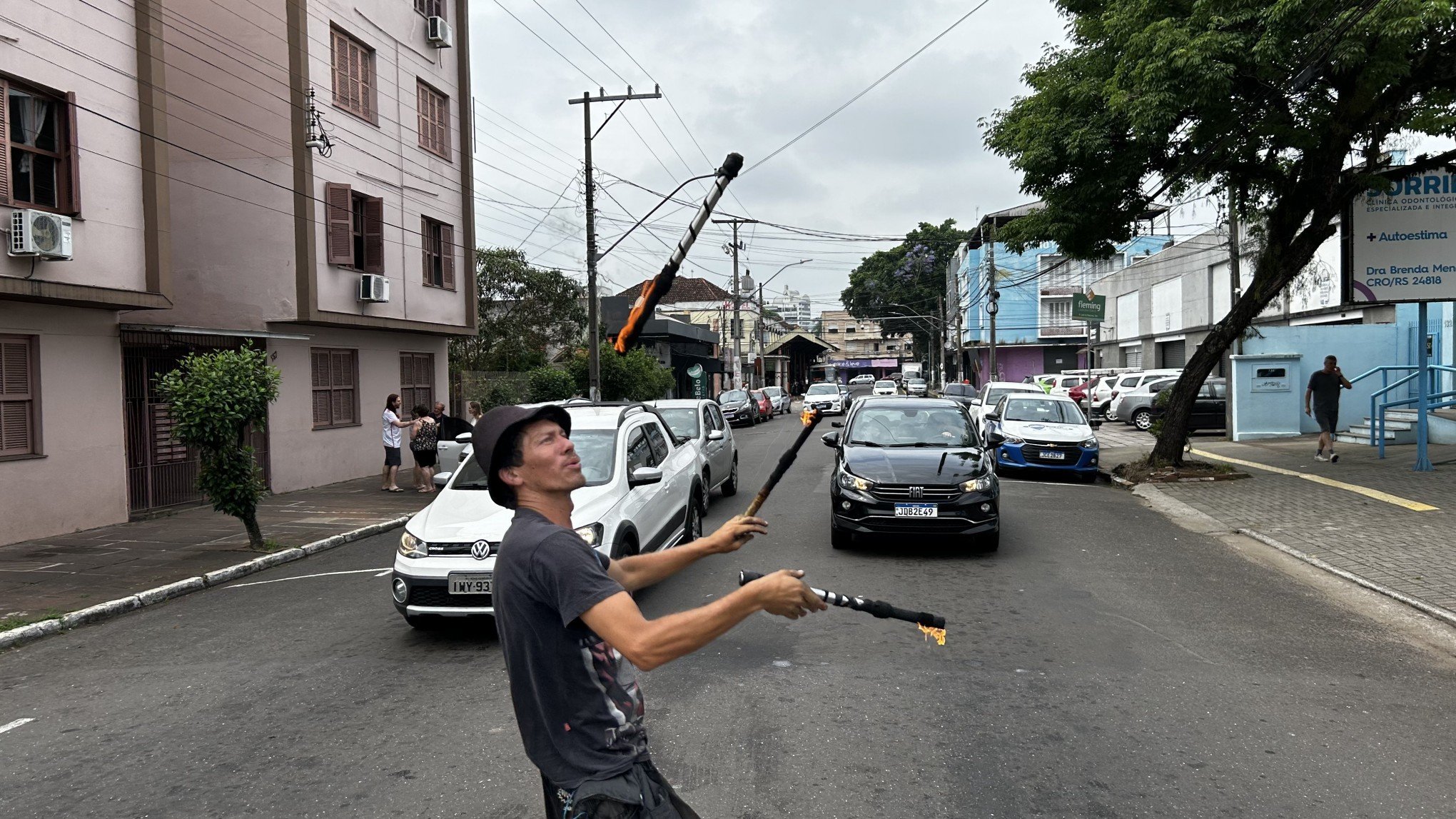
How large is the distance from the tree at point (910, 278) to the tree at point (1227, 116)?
5904 centimetres

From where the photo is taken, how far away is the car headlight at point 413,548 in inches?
277

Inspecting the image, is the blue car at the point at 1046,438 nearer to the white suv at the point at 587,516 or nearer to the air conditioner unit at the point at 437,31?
the white suv at the point at 587,516

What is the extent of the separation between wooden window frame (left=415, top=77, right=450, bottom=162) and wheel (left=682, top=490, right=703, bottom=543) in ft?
45.5

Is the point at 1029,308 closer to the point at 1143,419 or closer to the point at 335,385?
the point at 1143,419

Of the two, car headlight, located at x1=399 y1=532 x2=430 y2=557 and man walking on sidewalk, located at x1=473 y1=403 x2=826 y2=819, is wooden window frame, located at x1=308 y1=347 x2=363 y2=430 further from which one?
man walking on sidewalk, located at x1=473 y1=403 x2=826 y2=819

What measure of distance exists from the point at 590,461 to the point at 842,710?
12.5 feet

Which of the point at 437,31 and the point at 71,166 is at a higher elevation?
the point at 437,31

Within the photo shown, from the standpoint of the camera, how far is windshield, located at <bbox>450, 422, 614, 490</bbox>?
8.26m

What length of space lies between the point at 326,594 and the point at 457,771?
4.97 m

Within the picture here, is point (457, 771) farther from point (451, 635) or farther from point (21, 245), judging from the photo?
point (21, 245)

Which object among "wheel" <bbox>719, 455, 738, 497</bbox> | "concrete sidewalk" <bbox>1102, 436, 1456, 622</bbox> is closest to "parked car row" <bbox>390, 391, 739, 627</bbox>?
"wheel" <bbox>719, 455, 738, 497</bbox>

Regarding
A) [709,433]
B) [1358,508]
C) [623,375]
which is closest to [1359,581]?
[1358,508]

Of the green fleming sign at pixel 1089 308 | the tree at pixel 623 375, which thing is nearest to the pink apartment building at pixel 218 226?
the tree at pixel 623 375

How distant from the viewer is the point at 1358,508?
12180 millimetres
